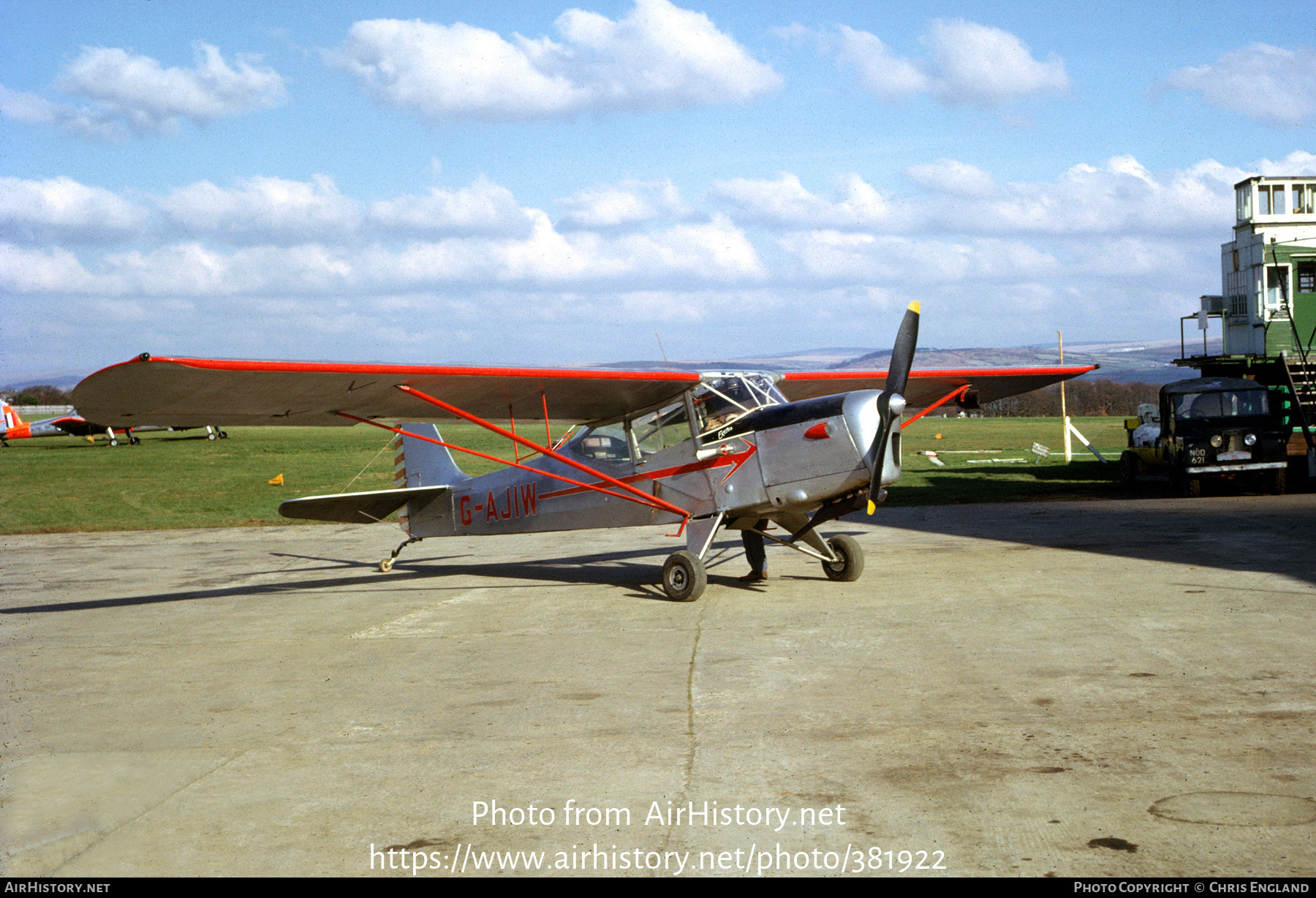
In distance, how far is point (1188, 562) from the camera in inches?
435

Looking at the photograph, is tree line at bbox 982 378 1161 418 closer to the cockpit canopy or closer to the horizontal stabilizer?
the horizontal stabilizer

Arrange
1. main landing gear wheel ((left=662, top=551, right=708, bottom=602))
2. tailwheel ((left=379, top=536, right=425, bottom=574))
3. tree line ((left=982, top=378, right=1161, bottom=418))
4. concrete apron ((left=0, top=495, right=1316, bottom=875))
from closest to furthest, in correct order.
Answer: concrete apron ((left=0, top=495, right=1316, bottom=875)) → main landing gear wheel ((left=662, top=551, right=708, bottom=602)) → tailwheel ((left=379, top=536, right=425, bottom=574)) → tree line ((left=982, top=378, right=1161, bottom=418))

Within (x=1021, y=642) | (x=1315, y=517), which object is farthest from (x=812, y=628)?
(x=1315, y=517)

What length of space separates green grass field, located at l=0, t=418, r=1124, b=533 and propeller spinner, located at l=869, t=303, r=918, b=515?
11.3 m

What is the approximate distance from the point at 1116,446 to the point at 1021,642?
119 feet

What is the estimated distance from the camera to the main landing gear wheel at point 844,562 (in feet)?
36.1

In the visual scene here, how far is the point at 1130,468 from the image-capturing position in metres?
22.1

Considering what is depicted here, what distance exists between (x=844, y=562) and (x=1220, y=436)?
11.9 metres

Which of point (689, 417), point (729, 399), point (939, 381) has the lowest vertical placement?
point (689, 417)

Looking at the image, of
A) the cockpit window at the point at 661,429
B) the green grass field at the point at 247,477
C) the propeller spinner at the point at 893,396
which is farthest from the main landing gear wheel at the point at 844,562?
the green grass field at the point at 247,477

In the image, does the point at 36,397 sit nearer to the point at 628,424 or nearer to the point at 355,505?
the point at 355,505

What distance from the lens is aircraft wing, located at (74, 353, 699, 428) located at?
868 cm

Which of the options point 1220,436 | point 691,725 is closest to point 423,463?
point 691,725

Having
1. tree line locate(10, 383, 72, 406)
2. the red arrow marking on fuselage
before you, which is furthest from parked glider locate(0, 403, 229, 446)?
tree line locate(10, 383, 72, 406)
